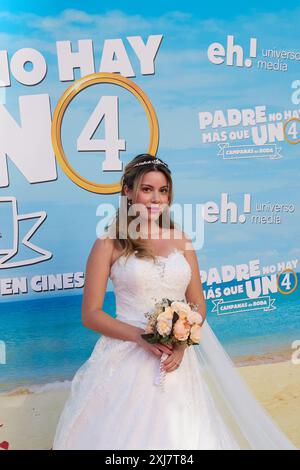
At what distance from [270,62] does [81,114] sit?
1.27 m

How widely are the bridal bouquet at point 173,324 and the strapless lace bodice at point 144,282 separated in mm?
184

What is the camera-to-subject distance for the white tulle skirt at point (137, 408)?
3082mm

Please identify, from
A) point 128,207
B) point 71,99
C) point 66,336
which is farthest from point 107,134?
point 128,207

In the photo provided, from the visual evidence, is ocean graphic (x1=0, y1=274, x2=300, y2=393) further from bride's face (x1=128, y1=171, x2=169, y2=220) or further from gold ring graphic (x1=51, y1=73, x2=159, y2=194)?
bride's face (x1=128, y1=171, x2=169, y2=220)

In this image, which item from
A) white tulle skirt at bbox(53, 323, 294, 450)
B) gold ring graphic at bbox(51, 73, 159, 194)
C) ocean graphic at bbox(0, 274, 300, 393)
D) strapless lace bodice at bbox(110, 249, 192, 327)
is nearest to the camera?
white tulle skirt at bbox(53, 323, 294, 450)

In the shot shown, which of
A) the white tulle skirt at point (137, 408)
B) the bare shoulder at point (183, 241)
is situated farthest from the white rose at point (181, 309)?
the bare shoulder at point (183, 241)

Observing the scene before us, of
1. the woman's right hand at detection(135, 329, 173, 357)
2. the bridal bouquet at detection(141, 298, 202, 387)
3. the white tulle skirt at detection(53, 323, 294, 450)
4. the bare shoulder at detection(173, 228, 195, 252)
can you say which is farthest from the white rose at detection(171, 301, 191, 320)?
the bare shoulder at detection(173, 228, 195, 252)

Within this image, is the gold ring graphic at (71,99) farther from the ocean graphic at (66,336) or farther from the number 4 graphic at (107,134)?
the ocean graphic at (66,336)

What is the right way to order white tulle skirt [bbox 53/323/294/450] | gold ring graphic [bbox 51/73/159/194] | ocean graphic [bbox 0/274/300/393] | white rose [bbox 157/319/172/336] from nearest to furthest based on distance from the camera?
white rose [bbox 157/319/172/336] < white tulle skirt [bbox 53/323/294/450] < gold ring graphic [bbox 51/73/159/194] < ocean graphic [bbox 0/274/300/393]

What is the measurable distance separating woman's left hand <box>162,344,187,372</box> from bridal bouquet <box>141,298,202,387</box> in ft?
0.24

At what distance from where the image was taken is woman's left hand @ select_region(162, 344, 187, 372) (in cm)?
312

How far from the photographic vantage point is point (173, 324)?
2.98 meters

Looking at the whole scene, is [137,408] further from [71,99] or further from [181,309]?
[71,99]

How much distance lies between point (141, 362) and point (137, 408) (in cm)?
19
